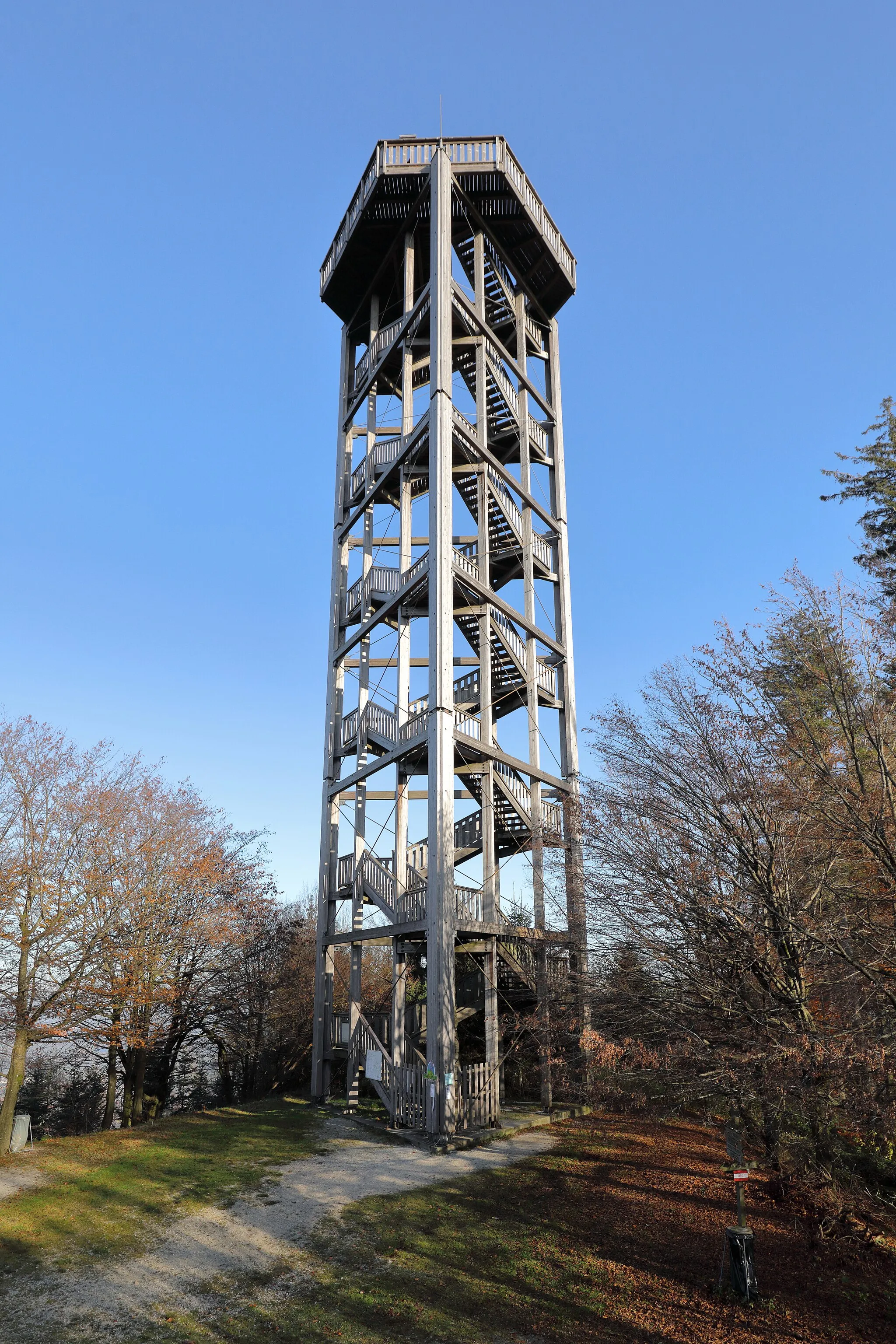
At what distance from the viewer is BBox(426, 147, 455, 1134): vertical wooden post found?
14766mm

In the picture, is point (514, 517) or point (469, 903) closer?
point (469, 903)

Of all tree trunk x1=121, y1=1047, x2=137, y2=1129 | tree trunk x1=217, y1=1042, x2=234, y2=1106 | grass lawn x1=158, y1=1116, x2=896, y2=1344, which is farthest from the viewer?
tree trunk x1=217, y1=1042, x2=234, y2=1106

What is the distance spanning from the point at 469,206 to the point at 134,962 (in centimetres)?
2173

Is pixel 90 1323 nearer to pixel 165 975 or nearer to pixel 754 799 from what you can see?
pixel 754 799

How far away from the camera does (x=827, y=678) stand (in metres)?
8.09

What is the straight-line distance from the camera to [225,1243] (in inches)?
361

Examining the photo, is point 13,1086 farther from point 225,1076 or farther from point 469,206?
point 469,206

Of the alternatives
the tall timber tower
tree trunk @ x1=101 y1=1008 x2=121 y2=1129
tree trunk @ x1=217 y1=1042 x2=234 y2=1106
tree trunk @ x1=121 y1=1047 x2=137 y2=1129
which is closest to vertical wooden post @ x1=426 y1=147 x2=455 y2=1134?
the tall timber tower

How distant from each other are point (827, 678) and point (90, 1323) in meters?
9.30

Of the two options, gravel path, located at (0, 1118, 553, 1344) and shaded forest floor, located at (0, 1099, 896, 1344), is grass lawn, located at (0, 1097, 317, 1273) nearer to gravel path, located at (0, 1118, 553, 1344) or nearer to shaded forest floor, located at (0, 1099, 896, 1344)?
shaded forest floor, located at (0, 1099, 896, 1344)

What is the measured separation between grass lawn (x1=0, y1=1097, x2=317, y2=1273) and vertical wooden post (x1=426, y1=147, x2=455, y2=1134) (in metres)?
2.85

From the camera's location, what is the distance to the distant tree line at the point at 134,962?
15.4m

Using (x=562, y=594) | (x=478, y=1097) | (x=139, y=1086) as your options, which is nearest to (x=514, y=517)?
(x=562, y=594)

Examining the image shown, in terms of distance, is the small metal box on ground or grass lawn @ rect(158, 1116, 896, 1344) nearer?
grass lawn @ rect(158, 1116, 896, 1344)
